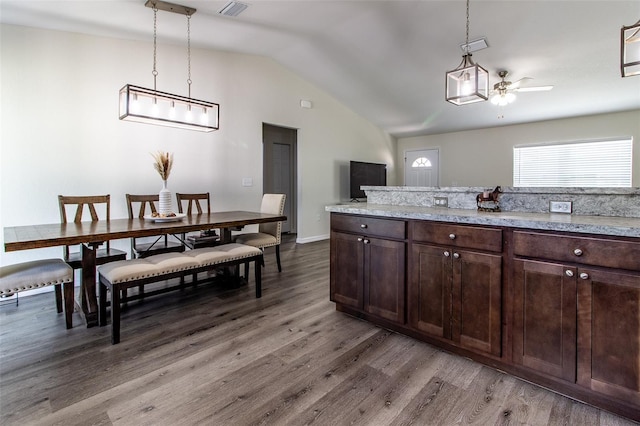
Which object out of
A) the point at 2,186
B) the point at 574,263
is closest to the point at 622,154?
the point at 574,263

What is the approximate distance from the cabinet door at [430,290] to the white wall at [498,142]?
589 centimetres

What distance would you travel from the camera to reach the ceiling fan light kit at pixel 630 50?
1.78 metres

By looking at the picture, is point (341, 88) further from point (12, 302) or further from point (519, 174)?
point (12, 302)

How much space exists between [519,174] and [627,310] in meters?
6.24

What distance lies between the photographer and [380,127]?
7844 millimetres

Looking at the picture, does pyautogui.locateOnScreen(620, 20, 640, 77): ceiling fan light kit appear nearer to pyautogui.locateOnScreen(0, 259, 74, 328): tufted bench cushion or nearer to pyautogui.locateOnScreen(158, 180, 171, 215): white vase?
pyautogui.locateOnScreen(158, 180, 171, 215): white vase

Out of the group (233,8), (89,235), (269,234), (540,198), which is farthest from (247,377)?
(233,8)

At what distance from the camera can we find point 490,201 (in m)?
2.24

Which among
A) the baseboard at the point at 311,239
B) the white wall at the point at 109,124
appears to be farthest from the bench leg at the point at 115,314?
the baseboard at the point at 311,239

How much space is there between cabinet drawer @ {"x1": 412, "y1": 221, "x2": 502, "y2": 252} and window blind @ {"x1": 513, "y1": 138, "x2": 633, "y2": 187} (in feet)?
18.9

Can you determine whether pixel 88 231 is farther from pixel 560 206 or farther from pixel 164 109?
pixel 560 206

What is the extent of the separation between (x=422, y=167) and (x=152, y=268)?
284 inches

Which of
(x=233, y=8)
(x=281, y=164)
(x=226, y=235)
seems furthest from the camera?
(x=281, y=164)

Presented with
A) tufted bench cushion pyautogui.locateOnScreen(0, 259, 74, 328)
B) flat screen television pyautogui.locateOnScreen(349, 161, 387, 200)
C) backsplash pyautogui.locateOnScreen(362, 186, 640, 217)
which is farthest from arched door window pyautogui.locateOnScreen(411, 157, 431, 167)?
tufted bench cushion pyautogui.locateOnScreen(0, 259, 74, 328)
